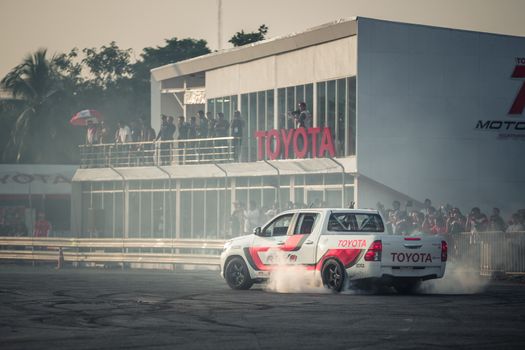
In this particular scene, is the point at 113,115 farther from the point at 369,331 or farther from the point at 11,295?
the point at 369,331

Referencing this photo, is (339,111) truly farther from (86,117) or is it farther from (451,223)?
(86,117)

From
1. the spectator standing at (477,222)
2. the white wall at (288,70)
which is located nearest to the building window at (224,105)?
the white wall at (288,70)

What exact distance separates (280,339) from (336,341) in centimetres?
66

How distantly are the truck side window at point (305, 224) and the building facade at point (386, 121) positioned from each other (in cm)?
1244

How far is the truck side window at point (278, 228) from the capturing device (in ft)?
72.7

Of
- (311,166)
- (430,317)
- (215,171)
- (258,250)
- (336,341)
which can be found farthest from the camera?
(215,171)

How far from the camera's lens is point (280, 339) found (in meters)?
12.8

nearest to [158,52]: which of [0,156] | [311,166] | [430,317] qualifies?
[0,156]

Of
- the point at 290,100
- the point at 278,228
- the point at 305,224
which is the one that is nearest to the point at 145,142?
the point at 290,100

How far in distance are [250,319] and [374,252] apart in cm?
523

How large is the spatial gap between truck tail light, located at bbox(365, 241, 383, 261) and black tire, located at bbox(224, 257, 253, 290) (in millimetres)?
3138

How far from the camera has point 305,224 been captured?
71.1 feet

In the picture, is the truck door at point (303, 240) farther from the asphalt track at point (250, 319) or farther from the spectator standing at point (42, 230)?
the spectator standing at point (42, 230)

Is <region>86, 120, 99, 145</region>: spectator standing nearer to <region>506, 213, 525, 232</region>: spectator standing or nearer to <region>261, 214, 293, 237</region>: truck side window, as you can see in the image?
<region>506, 213, 525, 232</region>: spectator standing
